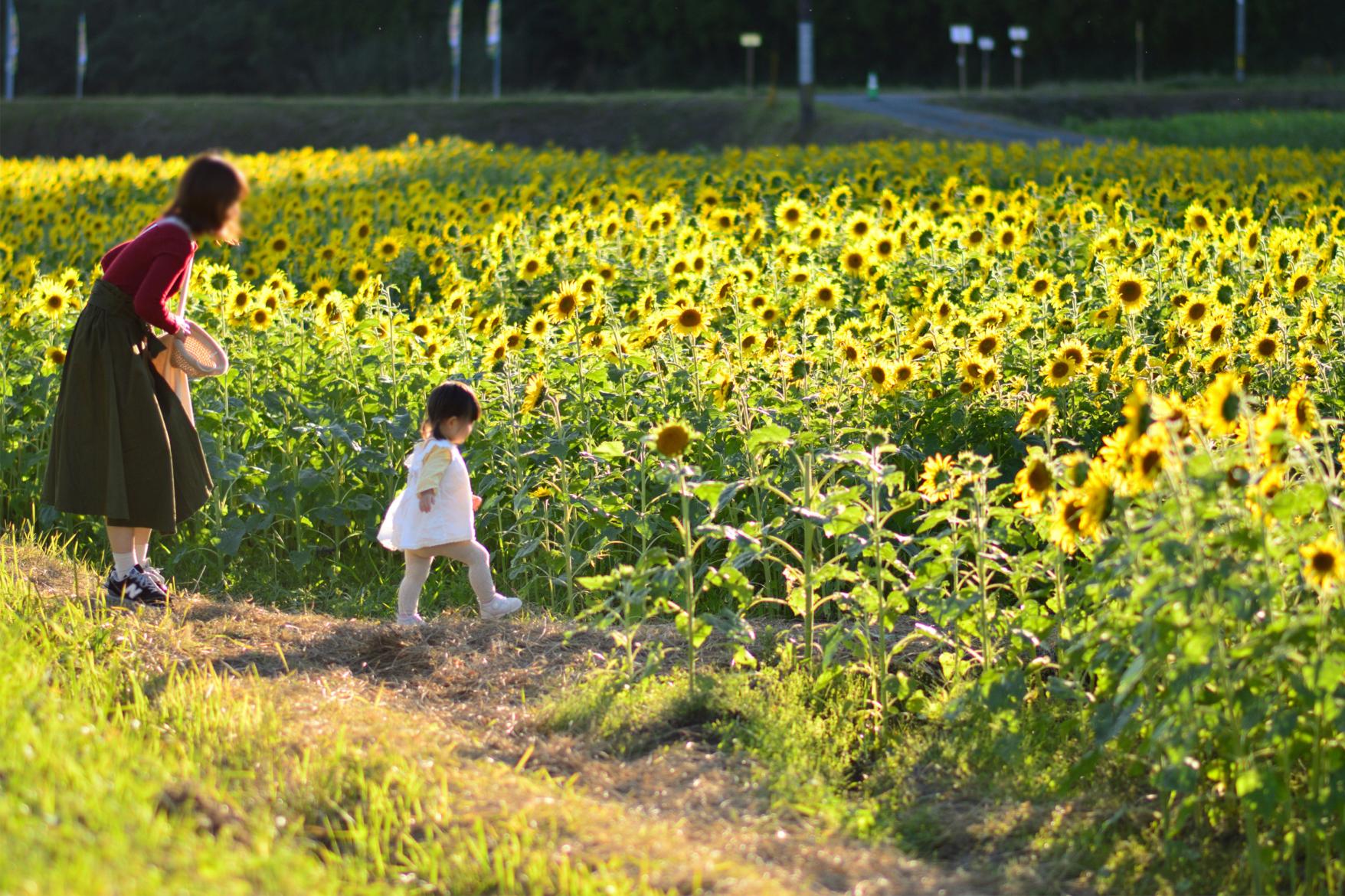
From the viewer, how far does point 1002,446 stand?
5793 millimetres

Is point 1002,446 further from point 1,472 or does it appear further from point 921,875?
point 1,472

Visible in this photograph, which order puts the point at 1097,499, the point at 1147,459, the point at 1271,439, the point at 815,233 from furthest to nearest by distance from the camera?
the point at 815,233 → the point at 1097,499 → the point at 1147,459 → the point at 1271,439

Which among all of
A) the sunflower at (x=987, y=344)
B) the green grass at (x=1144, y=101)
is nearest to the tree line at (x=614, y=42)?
the green grass at (x=1144, y=101)

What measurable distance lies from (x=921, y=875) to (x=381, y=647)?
1.99m

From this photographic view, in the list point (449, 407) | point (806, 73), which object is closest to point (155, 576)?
point (449, 407)

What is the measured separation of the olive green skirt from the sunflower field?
58cm

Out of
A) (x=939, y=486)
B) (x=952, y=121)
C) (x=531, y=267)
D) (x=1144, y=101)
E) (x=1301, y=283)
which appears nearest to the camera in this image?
(x=939, y=486)

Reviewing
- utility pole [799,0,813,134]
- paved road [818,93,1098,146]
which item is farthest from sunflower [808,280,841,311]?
utility pole [799,0,813,134]

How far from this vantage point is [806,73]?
29344mm

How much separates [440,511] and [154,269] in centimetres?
114

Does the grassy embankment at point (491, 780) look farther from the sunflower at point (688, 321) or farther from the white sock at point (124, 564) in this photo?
the sunflower at point (688, 321)

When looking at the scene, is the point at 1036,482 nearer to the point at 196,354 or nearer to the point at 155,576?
the point at 196,354

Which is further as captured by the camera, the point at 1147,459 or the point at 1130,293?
the point at 1130,293

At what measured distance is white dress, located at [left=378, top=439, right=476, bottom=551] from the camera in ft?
16.0
